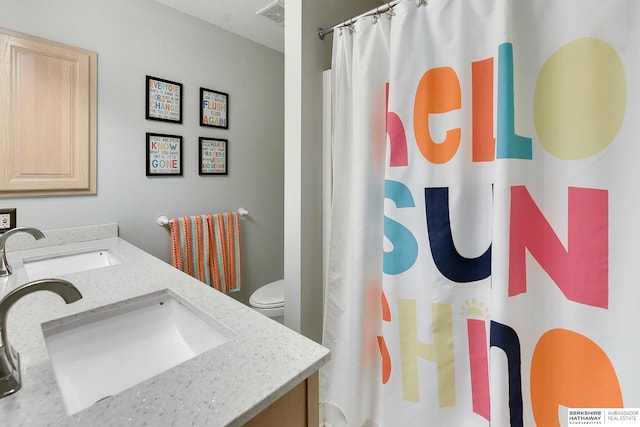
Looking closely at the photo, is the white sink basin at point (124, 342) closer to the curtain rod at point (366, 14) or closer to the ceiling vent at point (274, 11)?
the curtain rod at point (366, 14)

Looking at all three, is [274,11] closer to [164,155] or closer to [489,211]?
[164,155]

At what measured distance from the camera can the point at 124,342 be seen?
863 millimetres

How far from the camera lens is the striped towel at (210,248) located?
1.89 metres

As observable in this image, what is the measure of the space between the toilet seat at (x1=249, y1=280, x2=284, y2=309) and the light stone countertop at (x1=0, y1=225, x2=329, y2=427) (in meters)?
0.91

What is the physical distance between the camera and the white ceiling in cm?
179

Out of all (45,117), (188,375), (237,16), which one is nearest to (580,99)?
(188,375)

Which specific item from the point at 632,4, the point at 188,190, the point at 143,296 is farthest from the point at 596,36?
the point at 188,190

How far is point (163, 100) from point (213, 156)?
0.45 m

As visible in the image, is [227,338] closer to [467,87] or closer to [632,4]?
[467,87]

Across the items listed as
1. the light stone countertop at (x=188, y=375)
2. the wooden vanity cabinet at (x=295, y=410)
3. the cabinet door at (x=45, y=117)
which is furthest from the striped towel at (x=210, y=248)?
the wooden vanity cabinet at (x=295, y=410)

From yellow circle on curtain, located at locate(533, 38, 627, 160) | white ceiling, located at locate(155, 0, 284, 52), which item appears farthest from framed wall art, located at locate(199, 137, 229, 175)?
yellow circle on curtain, located at locate(533, 38, 627, 160)

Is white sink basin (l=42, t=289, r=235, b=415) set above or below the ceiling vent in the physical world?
below

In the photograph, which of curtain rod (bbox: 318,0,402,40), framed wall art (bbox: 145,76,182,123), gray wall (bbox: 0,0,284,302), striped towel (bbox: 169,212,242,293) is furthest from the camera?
striped towel (bbox: 169,212,242,293)

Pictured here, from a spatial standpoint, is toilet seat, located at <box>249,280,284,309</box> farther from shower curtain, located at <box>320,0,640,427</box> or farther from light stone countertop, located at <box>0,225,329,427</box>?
light stone countertop, located at <box>0,225,329,427</box>
